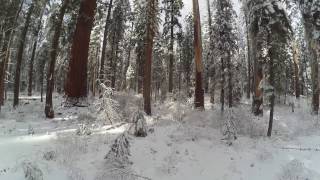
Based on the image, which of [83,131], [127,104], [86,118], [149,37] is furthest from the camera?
[149,37]

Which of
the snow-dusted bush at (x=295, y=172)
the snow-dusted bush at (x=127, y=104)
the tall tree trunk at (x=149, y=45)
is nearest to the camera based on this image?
the snow-dusted bush at (x=295, y=172)

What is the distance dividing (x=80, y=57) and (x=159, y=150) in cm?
768

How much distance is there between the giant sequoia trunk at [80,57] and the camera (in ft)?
57.2

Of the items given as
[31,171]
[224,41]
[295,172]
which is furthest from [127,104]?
[224,41]

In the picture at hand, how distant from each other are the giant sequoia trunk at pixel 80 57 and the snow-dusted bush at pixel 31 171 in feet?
28.3

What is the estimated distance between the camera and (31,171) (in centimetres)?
862

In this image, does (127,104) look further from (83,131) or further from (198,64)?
(83,131)

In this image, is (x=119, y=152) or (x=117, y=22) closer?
(x=119, y=152)

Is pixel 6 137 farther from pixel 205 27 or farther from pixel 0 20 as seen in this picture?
pixel 205 27

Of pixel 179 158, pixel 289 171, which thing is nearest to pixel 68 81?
pixel 179 158

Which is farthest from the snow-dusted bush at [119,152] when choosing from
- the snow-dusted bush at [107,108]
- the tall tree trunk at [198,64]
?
the tall tree trunk at [198,64]

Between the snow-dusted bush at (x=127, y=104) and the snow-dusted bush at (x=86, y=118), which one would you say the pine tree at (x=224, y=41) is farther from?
the snow-dusted bush at (x=86, y=118)

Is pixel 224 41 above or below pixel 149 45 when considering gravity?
above

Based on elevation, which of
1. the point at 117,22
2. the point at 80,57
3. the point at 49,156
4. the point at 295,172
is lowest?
the point at 295,172
